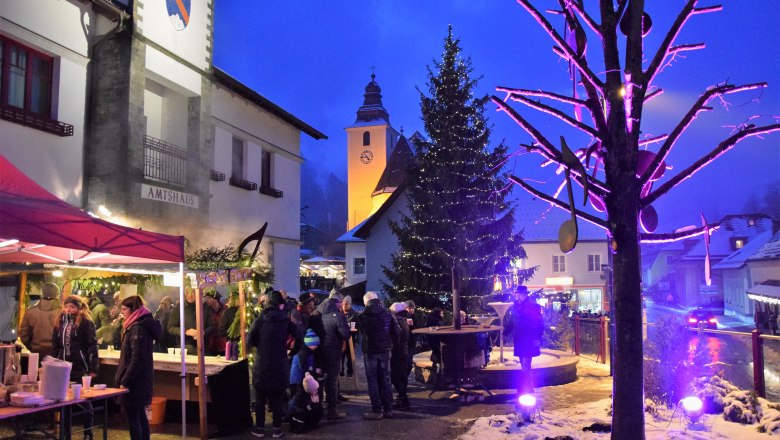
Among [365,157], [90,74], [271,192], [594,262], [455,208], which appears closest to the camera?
[90,74]

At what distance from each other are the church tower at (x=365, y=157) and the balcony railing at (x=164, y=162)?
150 feet

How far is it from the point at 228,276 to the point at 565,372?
7.79 m

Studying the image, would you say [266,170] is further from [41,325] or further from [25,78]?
[41,325]

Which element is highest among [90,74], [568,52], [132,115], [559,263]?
[90,74]

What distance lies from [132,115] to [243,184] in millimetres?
5954

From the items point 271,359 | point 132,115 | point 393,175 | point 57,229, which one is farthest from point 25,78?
point 393,175

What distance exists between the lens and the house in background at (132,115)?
1162cm

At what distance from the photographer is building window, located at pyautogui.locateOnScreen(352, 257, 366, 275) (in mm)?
41500

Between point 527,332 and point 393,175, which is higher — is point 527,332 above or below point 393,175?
below

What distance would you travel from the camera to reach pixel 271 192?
20984mm

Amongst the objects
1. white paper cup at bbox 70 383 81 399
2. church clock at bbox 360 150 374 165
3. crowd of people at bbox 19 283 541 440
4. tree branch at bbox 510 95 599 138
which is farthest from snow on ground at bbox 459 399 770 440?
church clock at bbox 360 150 374 165

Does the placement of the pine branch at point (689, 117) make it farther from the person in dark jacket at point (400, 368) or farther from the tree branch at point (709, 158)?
the person in dark jacket at point (400, 368)

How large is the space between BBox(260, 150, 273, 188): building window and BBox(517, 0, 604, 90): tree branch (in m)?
15.2

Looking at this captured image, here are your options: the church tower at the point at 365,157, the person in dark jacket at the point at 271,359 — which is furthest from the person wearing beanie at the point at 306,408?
the church tower at the point at 365,157
